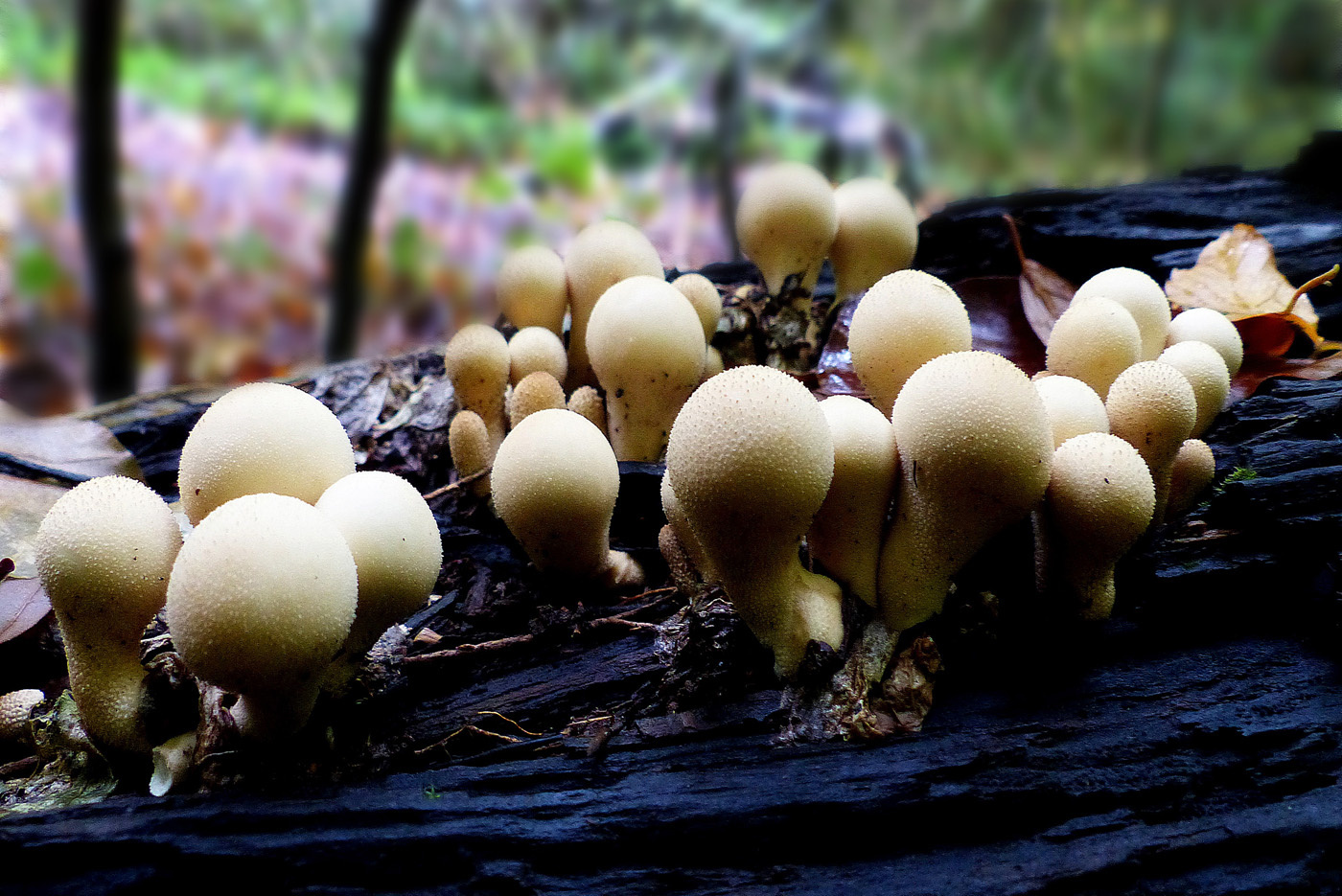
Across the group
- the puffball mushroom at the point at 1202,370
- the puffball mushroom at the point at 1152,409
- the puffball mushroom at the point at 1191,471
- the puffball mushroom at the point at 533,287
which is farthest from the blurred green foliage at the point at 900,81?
the puffball mushroom at the point at 1152,409

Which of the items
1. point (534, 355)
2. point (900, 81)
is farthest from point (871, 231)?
point (900, 81)

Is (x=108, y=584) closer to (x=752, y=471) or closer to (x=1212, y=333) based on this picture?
(x=752, y=471)

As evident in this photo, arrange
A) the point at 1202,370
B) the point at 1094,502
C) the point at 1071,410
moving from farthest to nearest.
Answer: the point at 1202,370 → the point at 1071,410 → the point at 1094,502

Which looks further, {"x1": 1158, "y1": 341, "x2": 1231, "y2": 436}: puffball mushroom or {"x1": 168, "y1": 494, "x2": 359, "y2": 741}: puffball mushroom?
{"x1": 1158, "y1": 341, "x2": 1231, "y2": 436}: puffball mushroom

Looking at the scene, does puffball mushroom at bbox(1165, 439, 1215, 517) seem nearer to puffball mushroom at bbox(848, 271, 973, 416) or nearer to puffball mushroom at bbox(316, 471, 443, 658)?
puffball mushroom at bbox(848, 271, 973, 416)

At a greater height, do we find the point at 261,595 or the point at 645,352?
the point at 645,352

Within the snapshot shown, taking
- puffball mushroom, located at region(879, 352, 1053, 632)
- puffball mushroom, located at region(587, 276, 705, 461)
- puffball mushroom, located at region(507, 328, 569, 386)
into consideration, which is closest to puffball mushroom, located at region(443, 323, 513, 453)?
puffball mushroom, located at region(507, 328, 569, 386)
